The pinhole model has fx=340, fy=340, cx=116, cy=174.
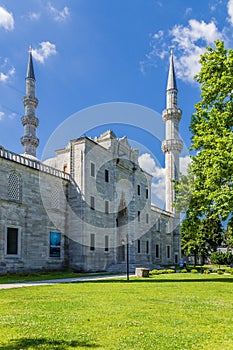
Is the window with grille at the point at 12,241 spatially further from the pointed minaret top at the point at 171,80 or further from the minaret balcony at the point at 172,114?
the pointed minaret top at the point at 171,80

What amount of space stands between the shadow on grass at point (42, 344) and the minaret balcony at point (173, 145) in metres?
48.0

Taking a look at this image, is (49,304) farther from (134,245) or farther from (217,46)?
(134,245)

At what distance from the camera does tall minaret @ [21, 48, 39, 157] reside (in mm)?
44562

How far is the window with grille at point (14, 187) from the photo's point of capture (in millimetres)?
26998

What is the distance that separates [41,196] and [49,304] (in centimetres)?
1977

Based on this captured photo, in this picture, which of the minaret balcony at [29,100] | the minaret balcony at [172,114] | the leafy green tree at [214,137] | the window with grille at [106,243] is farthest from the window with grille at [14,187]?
the minaret balcony at [172,114]

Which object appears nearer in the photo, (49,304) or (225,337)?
(225,337)

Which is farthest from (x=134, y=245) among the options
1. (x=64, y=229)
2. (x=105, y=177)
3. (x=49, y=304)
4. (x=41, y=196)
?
(x=49, y=304)

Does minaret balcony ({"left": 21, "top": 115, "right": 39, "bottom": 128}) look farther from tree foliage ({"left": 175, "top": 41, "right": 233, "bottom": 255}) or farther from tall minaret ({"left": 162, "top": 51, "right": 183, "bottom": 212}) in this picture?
tree foliage ({"left": 175, "top": 41, "right": 233, "bottom": 255})

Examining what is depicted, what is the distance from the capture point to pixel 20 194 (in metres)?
27.8

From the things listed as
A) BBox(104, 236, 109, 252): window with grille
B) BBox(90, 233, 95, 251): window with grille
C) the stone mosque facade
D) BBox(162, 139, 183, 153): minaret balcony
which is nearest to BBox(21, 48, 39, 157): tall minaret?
the stone mosque facade

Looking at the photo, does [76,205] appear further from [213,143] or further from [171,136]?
[171,136]

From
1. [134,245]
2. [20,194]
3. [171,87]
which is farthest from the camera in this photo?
[171,87]

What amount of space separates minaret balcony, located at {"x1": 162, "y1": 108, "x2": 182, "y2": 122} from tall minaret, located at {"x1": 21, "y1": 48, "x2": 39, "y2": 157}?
2000cm
